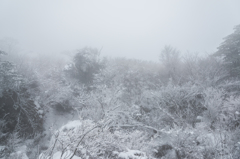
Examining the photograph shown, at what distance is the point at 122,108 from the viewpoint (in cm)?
1317

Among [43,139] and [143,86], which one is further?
[143,86]

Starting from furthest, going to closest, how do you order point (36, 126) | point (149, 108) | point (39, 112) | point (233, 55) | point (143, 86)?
1. point (143, 86)
2. point (233, 55)
3. point (149, 108)
4. point (39, 112)
5. point (36, 126)

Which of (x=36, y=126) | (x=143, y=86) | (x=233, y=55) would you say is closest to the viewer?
(x=36, y=126)

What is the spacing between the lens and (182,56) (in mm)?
19797

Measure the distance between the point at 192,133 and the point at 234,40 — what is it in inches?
635

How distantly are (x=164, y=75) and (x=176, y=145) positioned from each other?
48.7 feet

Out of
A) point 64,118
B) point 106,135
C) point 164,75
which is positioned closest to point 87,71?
point 64,118

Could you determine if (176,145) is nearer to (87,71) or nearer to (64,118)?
(64,118)

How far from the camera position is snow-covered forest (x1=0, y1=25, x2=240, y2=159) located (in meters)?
4.98

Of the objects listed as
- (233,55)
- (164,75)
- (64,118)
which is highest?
(233,55)

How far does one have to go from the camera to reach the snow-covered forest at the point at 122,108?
498 cm

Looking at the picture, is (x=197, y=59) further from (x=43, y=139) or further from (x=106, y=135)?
(x=43, y=139)

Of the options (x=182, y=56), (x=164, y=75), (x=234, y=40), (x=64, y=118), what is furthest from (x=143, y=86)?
(x=234, y=40)

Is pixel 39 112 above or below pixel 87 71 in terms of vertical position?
below
